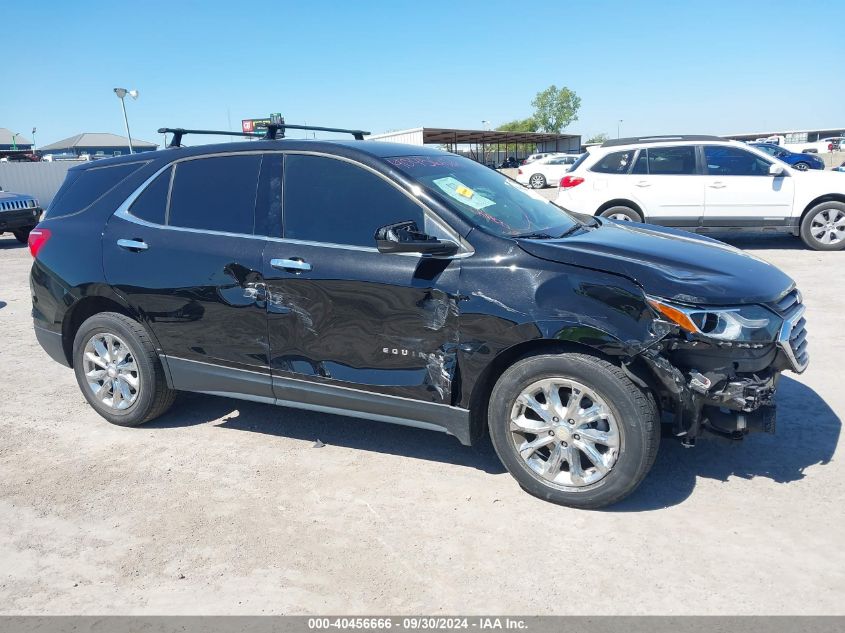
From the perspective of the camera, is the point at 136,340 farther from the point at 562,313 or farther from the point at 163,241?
the point at 562,313

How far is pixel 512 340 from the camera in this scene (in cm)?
335

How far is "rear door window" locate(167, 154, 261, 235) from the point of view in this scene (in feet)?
13.4

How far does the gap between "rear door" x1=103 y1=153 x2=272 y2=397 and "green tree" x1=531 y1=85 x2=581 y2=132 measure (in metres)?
104

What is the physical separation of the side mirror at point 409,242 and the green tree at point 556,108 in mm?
104464

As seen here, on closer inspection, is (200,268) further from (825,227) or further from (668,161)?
(825,227)

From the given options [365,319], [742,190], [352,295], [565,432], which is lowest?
[565,432]

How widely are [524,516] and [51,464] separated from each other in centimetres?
294

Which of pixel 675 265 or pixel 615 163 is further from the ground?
pixel 615 163

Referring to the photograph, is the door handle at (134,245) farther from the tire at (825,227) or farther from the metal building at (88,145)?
the metal building at (88,145)

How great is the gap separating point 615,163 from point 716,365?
8108 mm

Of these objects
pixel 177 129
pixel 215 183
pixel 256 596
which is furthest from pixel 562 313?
pixel 177 129

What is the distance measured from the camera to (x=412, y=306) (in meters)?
3.54

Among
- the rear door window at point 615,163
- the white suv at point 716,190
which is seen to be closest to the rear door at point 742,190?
the white suv at point 716,190

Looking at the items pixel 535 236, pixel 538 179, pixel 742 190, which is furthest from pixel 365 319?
pixel 538 179
